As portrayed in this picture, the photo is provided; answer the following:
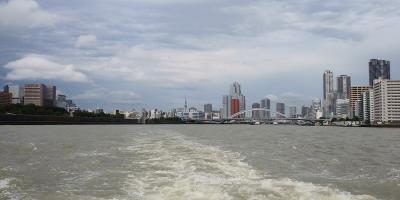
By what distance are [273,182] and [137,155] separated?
1015cm

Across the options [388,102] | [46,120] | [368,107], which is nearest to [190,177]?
[46,120]

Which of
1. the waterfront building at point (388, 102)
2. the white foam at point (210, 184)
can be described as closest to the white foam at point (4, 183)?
the white foam at point (210, 184)

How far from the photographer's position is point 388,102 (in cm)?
17138

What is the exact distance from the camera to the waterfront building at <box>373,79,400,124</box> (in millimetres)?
170125

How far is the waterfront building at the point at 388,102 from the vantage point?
170m

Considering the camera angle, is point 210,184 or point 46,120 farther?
point 46,120

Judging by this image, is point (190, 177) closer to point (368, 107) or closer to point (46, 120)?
point (46, 120)

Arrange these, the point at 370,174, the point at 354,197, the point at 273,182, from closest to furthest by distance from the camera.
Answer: the point at 354,197 < the point at 273,182 < the point at 370,174

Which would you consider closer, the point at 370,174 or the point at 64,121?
the point at 370,174

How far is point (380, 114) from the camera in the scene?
17462 centimetres

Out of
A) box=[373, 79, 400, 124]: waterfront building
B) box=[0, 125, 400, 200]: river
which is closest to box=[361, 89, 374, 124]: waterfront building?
box=[373, 79, 400, 124]: waterfront building

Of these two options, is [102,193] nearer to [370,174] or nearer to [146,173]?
[146,173]

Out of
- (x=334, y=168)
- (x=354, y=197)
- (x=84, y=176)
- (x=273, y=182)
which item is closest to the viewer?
(x=354, y=197)

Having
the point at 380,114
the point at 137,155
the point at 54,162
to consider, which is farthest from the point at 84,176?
the point at 380,114
